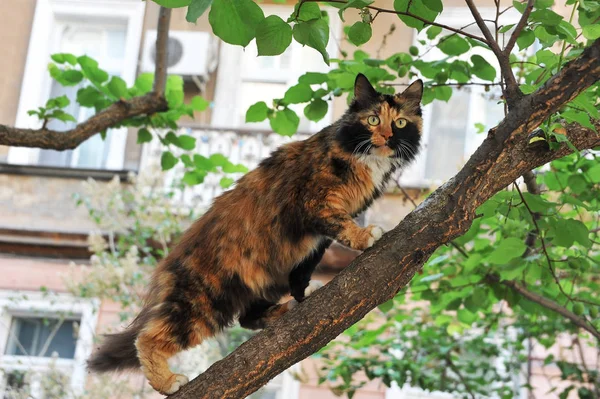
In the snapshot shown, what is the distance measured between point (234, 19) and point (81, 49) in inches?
215

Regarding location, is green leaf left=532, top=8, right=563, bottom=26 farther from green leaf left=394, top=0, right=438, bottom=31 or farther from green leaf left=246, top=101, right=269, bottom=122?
green leaf left=246, top=101, right=269, bottom=122

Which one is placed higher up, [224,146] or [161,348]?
[224,146]

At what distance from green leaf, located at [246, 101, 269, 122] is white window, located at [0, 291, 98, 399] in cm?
313

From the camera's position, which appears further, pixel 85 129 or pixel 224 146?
pixel 224 146

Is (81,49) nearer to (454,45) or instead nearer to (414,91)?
(454,45)

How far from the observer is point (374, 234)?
72.6 inches

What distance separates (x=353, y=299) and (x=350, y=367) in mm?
1924

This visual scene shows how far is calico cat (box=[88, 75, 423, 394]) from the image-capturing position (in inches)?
76.7

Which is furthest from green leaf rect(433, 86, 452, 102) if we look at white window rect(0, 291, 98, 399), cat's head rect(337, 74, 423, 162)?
white window rect(0, 291, 98, 399)

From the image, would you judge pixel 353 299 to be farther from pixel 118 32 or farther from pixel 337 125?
pixel 118 32

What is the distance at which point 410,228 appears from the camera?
5.78 ft

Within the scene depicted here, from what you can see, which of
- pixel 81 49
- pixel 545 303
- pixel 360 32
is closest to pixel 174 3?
pixel 360 32

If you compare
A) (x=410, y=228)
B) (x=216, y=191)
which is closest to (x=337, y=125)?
(x=410, y=228)

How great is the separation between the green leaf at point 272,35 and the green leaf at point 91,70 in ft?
5.08
